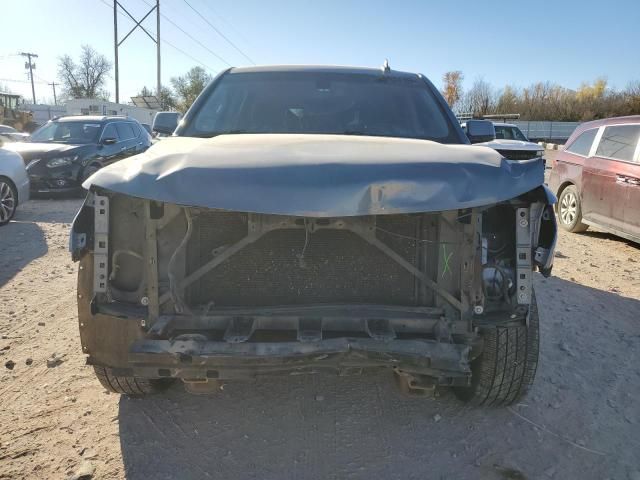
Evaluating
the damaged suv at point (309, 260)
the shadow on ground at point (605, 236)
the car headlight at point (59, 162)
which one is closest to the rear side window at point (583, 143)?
the shadow on ground at point (605, 236)

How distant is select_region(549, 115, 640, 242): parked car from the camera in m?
6.80

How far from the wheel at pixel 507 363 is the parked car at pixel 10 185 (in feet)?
26.0

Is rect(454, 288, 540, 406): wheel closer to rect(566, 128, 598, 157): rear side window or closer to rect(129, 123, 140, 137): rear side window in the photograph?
rect(566, 128, 598, 157): rear side window

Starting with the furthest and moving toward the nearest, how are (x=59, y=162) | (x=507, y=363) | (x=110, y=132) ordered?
(x=110, y=132) → (x=59, y=162) → (x=507, y=363)

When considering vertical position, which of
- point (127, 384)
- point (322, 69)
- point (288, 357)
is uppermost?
point (322, 69)

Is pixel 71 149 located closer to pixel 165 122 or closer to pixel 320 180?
pixel 165 122

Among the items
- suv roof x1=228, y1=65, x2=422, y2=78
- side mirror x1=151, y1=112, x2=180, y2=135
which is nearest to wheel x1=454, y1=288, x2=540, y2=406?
suv roof x1=228, y1=65, x2=422, y2=78

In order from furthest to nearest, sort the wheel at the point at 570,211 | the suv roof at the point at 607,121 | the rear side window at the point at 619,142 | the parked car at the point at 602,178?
1. the wheel at the point at 570,211
2. the suv roof at the point at 607,121
3. the rear side window at the point at 619,142
4. the parked car at the point at 602,178

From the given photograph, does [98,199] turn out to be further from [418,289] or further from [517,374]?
[517,374]

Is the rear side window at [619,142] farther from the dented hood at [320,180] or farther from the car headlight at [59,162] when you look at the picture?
the car headlight at [59,162]

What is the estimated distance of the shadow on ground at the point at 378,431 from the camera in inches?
97.4

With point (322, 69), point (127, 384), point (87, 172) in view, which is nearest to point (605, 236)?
point (322, 69)

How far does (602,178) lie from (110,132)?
10.3m

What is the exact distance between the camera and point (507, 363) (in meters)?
2.72
